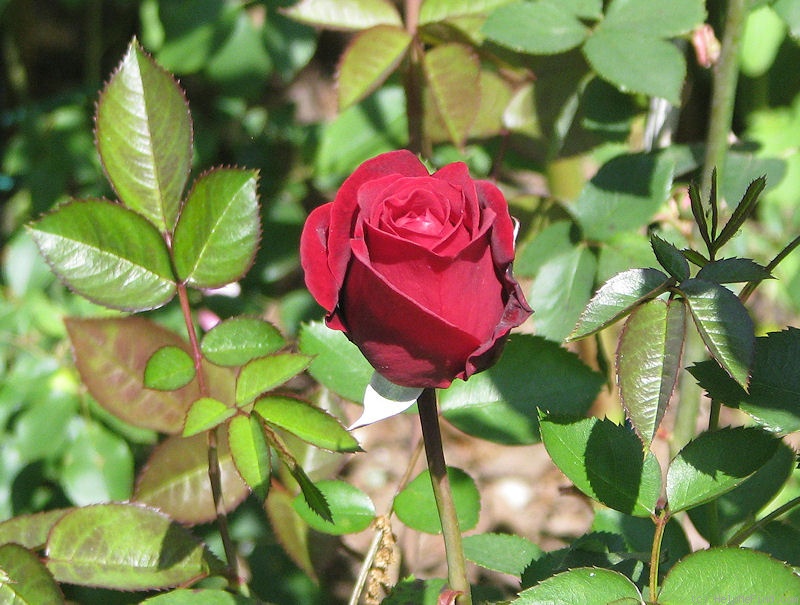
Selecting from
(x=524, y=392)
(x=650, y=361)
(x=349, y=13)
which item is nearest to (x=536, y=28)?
(x=349, y=13)

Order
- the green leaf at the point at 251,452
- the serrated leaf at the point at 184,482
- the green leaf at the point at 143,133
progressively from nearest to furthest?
the green leaf at the point at 251,452
the green leaf at the point at 143,133
the serrated leaf at the point at 184,482

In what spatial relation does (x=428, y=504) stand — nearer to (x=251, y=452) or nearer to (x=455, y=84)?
(x=251, y=452)

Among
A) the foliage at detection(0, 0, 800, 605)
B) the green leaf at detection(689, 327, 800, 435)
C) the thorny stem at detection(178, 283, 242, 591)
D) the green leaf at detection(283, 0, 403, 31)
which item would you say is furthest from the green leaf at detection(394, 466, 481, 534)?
the green leaf at detection(283, 0, 403, 31)

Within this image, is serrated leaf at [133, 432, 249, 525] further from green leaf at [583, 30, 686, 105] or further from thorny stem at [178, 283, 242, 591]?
green leaf at [583, 30, 686, 105]

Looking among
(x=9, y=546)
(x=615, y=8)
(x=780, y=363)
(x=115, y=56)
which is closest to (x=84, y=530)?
(x=9, y=546)

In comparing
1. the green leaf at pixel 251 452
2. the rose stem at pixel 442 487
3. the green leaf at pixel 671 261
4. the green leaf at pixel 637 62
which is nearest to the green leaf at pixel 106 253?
the green leaf at pixel 251 452

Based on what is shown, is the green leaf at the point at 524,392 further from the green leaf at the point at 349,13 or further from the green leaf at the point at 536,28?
the green leaf at the point at 349,13

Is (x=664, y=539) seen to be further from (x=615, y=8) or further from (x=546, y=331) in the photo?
(x=615, y=8)
